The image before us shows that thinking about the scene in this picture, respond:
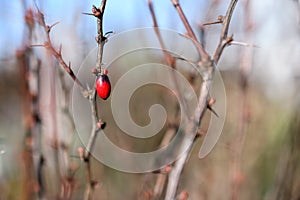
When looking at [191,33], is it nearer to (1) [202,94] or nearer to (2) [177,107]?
(1) [202,94]

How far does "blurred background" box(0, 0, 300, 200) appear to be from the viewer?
5.72 feet

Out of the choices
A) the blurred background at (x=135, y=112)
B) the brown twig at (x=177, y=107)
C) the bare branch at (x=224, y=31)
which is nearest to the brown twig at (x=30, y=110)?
the blurred background at (x=135, y=112)

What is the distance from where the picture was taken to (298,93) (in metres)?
2.38

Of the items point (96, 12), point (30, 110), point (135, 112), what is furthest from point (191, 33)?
point (135, 112)

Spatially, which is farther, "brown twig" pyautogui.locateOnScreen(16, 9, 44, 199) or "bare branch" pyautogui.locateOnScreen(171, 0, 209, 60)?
"brown twig" pyautogui.locateOnScreen(16, 9, 44, 199)

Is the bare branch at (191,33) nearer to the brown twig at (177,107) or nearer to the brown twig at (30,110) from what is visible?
the brown twig at (177,107)

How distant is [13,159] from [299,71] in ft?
5.85

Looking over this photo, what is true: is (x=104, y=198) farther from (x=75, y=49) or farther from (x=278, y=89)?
(x=278, y=89)

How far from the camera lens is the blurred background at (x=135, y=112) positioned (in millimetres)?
1743

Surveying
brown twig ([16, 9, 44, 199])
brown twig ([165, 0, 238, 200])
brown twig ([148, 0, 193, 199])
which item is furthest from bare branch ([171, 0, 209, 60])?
brown twig ([16, 9, 44, 199])

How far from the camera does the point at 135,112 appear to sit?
9.76ft

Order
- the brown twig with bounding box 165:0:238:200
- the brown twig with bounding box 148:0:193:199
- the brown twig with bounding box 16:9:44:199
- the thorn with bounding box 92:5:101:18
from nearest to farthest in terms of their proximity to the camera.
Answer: the thorn with bounding box 92:5:101:18, the brown twig with bounding box 165:0:238:200, the brown twig with bounding box 148:0:193:199, the brown twig with bounding box 16:9:44:199

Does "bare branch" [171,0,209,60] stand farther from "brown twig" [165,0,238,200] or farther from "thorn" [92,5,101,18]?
"thorn" [92,5,101,18]

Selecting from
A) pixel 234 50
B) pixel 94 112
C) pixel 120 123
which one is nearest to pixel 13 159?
pixel 120 123
